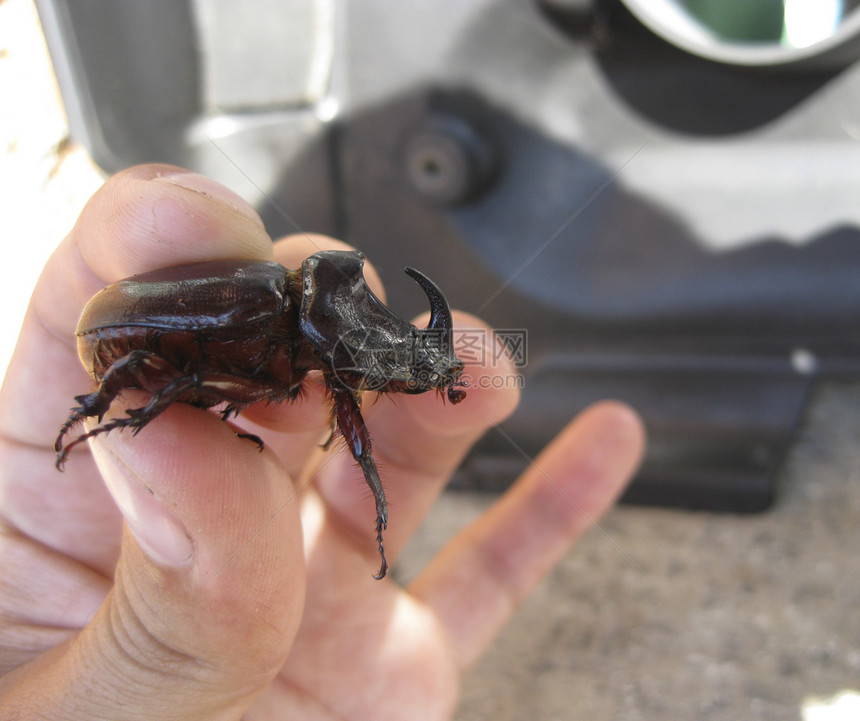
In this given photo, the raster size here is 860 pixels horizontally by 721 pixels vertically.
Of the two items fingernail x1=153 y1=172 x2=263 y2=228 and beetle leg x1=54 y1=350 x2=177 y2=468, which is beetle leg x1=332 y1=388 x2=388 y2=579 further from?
fingernail x1=153 y1=172 x2=263 y2=228

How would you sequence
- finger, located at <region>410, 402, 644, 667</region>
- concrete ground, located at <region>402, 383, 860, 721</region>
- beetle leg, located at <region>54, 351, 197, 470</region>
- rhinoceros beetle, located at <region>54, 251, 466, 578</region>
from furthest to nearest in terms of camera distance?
concrete ground, located at <region>402, 383, 860, 721</region> < finger, located at <region>410, 402, 644, 667</region> < rhinoceros beetle, located at <region>54, 251, 466, 578</region> < beetle leg, located at <region>54, 351, 197, 470</region>

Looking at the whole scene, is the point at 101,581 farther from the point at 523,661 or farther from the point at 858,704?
the point at 858,704

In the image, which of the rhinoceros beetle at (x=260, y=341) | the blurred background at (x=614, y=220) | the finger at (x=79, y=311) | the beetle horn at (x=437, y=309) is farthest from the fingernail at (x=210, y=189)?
the blurred background at (x=614, y=220)

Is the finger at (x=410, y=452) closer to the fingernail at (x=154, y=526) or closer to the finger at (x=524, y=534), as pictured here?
the finger at (x=524, y=534)

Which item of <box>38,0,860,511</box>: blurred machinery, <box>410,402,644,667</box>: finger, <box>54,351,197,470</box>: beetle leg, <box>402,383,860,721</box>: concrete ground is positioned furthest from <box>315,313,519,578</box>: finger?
<box>402,383,860,721</box>: concrete ground

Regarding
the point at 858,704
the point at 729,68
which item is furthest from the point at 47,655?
the point at 729,68

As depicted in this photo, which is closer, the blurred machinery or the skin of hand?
the skin of hand

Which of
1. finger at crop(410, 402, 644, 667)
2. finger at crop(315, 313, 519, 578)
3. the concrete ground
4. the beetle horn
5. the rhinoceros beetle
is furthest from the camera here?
the concrete ground
